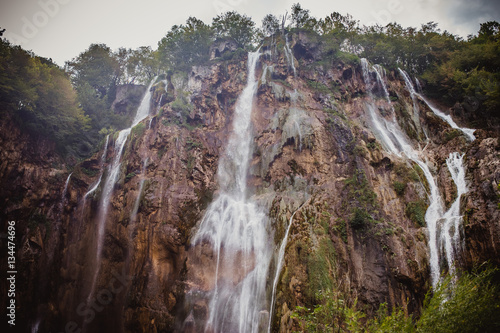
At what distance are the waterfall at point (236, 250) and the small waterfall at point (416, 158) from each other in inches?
343

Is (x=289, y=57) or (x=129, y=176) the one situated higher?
(x=289, y=57)

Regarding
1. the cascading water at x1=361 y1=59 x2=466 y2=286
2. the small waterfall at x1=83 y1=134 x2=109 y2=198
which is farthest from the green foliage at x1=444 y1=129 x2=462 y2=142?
the small waterfall at x1=83 y1=134 x2=109 y2=198

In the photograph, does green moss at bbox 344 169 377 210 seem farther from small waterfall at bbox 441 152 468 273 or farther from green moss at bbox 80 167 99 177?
green moss at bbox 80 167 99 177

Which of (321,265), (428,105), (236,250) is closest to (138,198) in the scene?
(236,250)

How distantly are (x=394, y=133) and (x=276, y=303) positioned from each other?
18.2 meters

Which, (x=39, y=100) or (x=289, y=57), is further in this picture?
(x=289, y=57)

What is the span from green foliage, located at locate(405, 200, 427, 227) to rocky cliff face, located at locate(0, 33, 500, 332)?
7 cm

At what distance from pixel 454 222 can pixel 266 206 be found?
10971mm

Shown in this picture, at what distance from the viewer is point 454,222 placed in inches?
523

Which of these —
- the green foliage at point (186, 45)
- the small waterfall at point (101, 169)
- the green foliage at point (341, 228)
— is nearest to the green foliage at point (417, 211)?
the green foliage at point (341, 228)

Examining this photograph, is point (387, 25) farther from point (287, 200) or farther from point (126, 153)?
point (126, 153)

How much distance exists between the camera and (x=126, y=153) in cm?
2428

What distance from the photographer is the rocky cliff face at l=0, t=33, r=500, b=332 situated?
1382 centimetres

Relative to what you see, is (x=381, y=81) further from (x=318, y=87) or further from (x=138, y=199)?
(x=138, y=199)
